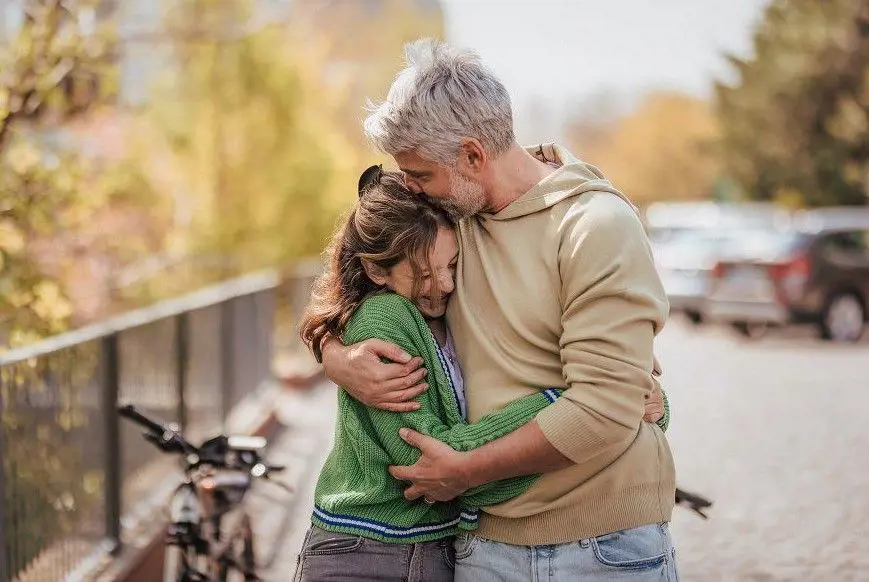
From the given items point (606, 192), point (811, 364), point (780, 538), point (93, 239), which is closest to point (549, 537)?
point (606, 192)

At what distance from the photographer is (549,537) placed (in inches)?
106

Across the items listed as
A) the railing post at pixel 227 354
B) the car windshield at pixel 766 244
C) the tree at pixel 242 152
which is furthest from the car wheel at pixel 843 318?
the railing post at pixel 227 354

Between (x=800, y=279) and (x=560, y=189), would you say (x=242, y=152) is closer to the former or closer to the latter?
(x=800, y=279)

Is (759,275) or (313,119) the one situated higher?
(313,119)

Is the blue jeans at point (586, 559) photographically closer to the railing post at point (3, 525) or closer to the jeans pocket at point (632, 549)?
the jeans pocket at point (632, 549)

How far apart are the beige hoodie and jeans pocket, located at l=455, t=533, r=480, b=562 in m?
0.03

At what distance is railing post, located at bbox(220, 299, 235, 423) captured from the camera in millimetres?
10156

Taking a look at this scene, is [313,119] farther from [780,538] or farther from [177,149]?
[780,538]

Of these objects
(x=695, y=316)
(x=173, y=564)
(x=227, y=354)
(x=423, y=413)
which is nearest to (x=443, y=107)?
(x=423, y=413)

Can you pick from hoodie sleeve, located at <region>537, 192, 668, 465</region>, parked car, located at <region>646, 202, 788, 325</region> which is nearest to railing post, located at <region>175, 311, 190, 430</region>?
hoodie sleeve, located at <region>537, 192, 668, 465</region>

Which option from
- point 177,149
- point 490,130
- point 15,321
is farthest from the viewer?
point 177,149

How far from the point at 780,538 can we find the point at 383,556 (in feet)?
17.5

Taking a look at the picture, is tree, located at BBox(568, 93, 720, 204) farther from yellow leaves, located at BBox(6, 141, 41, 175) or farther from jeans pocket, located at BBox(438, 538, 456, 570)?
jeans pocket, located at BBox(438, 538, 456, 570)

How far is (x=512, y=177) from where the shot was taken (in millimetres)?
2732
